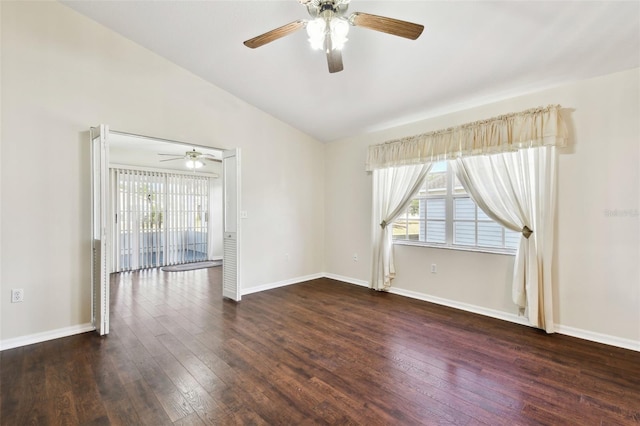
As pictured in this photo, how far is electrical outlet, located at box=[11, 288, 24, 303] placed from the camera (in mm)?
2857

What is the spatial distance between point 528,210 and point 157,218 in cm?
724

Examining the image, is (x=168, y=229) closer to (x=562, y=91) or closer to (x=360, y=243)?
(x=360, y=243)

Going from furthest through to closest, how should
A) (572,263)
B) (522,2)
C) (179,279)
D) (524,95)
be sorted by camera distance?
(179,279) → (524,95) → (572,263) → (522,2)

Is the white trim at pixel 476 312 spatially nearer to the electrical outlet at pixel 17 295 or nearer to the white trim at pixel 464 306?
the white trim at pixel 464 306

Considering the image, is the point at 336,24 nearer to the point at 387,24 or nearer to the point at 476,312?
the point at 387,24

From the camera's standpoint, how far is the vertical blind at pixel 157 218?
250 inches

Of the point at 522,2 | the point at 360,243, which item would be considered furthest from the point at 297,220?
the point at 522,2

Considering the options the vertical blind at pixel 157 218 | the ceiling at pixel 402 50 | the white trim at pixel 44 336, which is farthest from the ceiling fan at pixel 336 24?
the vertical blind at pixel 157 218

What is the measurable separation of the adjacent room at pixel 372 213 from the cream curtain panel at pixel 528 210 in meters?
0.02

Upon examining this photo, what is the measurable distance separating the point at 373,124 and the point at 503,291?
9.93 feet

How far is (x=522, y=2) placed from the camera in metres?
2.25

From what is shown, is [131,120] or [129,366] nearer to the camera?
[129,366]

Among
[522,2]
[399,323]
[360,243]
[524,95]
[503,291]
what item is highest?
[522,2]

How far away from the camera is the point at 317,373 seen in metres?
2.33
